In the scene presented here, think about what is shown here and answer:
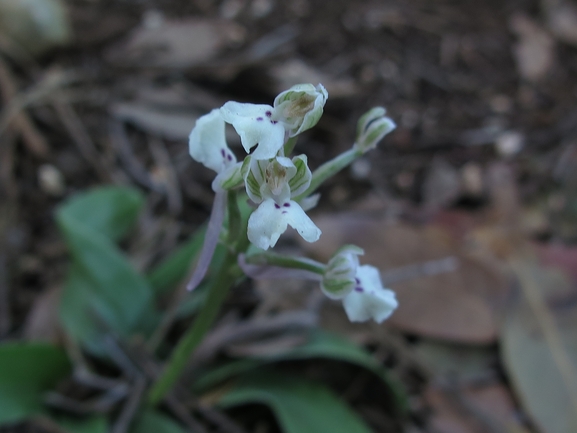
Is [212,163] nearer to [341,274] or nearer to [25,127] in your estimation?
[341,274]

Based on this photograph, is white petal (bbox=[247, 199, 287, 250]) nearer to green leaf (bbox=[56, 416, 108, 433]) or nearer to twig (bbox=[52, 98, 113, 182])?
green leaf (bbox=[56, 416, 108, 433])

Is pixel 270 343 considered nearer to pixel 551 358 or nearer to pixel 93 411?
pixel 93 411

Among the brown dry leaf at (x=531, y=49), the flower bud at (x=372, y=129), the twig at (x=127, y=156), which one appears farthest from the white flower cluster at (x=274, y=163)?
the brown dry leaf at (x=531, y=49)

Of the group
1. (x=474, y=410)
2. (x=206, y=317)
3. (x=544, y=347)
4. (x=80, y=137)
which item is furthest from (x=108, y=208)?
(x=544, y=347)

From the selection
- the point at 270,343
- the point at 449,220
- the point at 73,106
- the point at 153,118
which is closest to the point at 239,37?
the point at 153,118

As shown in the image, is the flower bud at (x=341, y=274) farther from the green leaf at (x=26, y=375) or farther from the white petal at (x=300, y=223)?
the green leaf at (x=26, y=375)

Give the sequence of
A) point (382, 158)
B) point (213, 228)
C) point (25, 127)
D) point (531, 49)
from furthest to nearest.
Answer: point (531, 49), point (382, 158), point (25, 127), point (213, 228)

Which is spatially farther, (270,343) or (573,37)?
(573,37)
